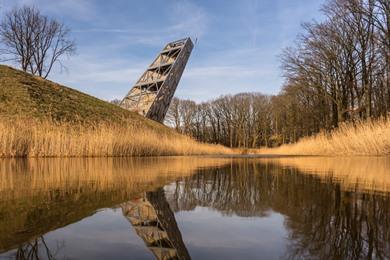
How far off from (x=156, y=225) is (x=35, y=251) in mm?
477

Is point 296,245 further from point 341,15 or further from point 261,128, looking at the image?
point 261,128

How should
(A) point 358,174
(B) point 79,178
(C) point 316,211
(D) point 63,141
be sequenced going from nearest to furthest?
(C) point 316,211 < (B) point 79,178 < (A) point 358,174 < (D) point 63,141

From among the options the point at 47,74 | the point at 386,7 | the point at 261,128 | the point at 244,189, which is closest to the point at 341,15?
the point at 386,7

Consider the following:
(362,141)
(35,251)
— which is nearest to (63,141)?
(362,141)

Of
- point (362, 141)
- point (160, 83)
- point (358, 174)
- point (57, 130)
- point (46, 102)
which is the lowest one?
point (358, 174)

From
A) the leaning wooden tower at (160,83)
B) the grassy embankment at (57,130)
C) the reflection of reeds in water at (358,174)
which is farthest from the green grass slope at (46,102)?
the reflection of reeds in water at (358,174)

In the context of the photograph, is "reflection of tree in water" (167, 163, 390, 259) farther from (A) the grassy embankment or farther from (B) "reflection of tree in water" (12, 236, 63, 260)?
(A) the grassy embankment

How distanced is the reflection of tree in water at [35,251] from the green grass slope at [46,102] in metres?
12.4

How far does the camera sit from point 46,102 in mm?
16109

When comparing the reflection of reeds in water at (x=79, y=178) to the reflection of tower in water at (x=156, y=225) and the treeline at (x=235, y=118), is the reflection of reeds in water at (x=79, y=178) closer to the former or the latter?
the reflection of tower in water at (x=156, y=225)

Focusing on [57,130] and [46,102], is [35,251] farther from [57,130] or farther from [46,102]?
[46,102]

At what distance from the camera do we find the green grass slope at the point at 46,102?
14212 millimetres

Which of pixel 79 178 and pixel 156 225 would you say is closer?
pixel 156 225

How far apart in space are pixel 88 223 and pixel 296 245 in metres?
0.81
